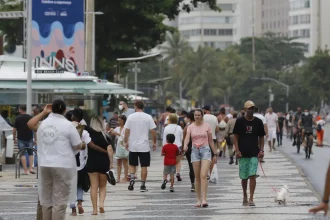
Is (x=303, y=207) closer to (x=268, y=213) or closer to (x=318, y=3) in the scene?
(x=268, y=213)

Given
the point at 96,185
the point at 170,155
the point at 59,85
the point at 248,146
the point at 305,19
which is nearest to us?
the point at 96,185

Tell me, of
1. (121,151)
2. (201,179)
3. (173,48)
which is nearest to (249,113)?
(201,179)

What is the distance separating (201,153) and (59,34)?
780 inches

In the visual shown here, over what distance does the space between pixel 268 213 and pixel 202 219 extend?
1.27 metres

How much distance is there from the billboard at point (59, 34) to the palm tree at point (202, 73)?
10248 cm

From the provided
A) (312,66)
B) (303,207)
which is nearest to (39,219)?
(303,207)

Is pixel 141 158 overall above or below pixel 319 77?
below

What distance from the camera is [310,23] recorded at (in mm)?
172625

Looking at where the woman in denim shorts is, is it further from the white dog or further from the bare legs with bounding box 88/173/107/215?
the bare legs with bounding box 88/173/107/215

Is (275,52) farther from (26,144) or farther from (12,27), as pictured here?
(26,144)

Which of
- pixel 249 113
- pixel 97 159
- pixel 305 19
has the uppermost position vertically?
pixel 305 19

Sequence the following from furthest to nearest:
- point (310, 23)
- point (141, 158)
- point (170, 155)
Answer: point (310, 23), point (170, 155), point (141, 158)

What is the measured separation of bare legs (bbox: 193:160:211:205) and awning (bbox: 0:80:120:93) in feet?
51.4

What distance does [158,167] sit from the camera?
32469 millimetres
